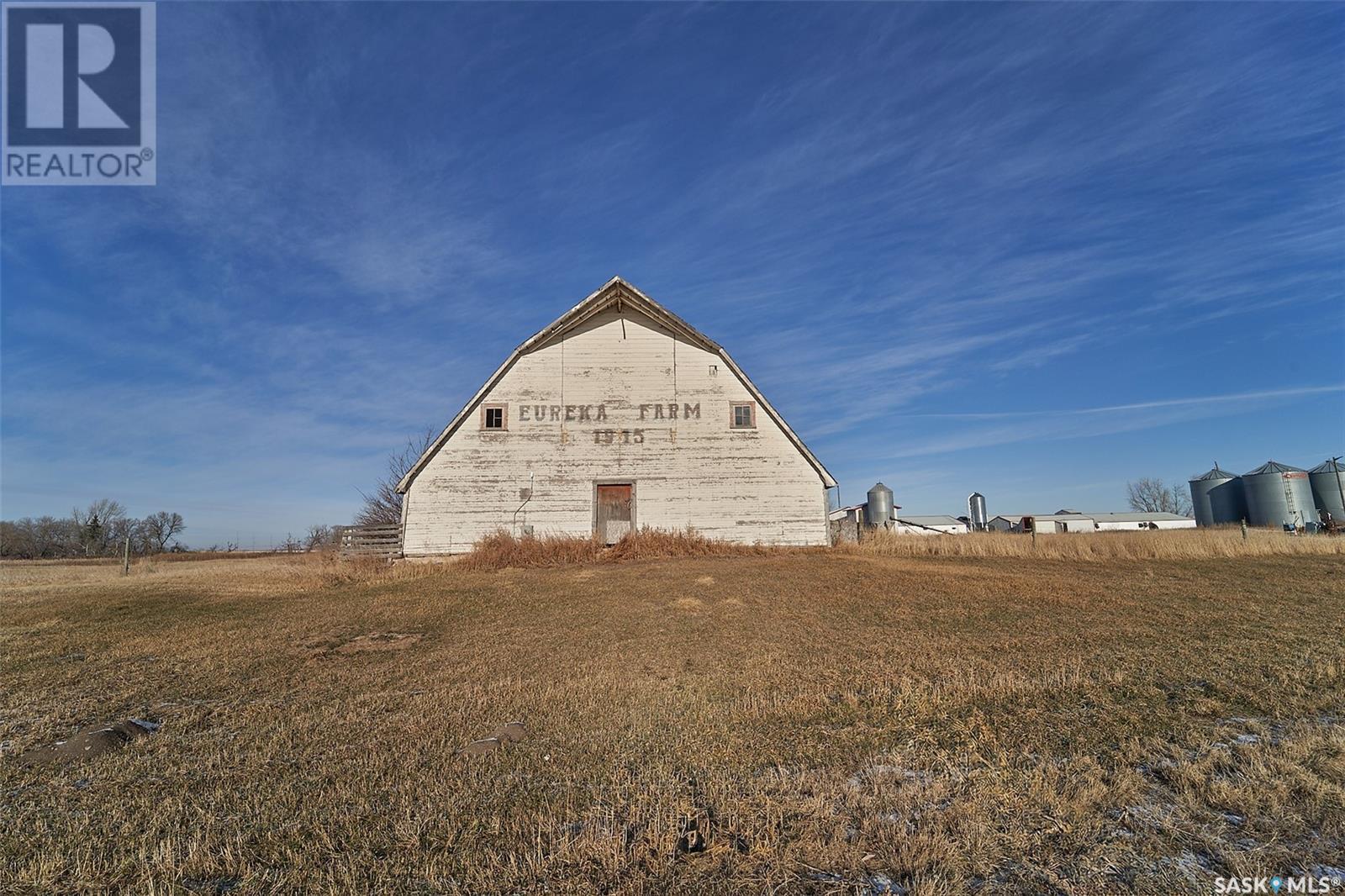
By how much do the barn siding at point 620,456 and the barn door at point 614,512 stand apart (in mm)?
320

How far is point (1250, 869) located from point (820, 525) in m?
19.0

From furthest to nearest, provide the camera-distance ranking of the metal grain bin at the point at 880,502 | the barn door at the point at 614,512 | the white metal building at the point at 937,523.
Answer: the white metal building at the point at 937,523 → the metal grain bin at the point at 880,502 → the barn door at the point at 614,512

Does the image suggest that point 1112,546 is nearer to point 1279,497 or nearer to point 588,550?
point 588,550

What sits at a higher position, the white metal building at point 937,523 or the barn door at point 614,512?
the barn door at point 614,512

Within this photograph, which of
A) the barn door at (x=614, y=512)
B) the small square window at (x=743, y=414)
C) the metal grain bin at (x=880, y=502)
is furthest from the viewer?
the metal grain bin at (x=880, y=502)

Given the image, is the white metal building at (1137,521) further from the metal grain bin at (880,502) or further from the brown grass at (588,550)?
the brown grass at (588,550)

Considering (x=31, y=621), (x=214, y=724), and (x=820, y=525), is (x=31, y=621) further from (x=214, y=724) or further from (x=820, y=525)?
(x=820, y=525)

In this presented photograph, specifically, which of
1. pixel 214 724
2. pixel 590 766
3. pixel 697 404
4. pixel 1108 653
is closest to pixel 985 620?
pixel 1108 653

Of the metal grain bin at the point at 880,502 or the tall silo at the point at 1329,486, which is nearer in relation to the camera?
the tall silo at the point at 1329,486

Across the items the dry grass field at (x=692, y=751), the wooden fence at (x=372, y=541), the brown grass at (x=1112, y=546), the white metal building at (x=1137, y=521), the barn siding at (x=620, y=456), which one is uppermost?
the barn siding at (x=620, y=456)

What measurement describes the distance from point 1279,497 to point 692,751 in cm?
6349

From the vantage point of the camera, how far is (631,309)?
22.6 m

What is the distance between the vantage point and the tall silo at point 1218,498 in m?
50.4

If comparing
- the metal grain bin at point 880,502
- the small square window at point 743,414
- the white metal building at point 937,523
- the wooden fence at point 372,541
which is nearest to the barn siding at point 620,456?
the small square window at point 743,414
